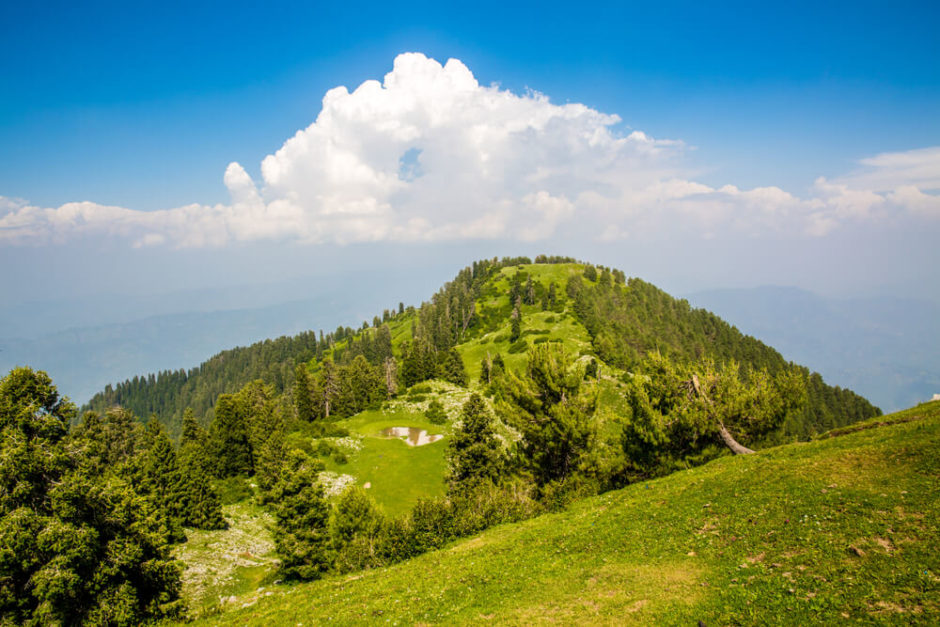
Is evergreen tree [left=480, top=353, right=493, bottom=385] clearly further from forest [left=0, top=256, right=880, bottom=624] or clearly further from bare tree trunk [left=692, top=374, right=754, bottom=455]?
bare tree trunk [left=692, top=374, right=754, bottom=455]

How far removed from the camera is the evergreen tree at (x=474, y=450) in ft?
139

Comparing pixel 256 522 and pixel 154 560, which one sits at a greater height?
pixel 154 560

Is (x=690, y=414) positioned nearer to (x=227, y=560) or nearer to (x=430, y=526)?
(x=430, y=526)

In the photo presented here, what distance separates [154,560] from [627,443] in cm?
3736

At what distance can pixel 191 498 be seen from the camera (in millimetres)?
50875

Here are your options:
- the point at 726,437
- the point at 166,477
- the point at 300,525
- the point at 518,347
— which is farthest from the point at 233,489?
the point at 518,347

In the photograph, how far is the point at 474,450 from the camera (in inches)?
1682

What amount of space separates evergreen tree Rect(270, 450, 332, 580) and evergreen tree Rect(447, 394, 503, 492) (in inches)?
518

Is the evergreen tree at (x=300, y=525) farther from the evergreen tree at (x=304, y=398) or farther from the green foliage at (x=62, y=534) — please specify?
the evergreen tree at (x=304, y=398)

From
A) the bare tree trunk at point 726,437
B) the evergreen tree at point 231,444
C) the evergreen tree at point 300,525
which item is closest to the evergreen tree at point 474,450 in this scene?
the evergreen tree at point 300,525

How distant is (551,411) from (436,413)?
56648 mm

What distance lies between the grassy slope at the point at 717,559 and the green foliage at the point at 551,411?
8.72 metres

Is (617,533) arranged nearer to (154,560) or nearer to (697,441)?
(697,441)

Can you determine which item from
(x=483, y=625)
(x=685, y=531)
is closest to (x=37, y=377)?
(x=483, y=625)
